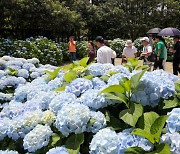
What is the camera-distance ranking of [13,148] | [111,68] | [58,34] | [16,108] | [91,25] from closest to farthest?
[13,148] < [16,108] < [111,68] < [58,34] < [91,25]

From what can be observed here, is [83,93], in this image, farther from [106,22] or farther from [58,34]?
[106,22]

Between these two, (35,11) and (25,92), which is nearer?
(25,92)

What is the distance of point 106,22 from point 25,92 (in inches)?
894

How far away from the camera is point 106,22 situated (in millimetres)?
24391

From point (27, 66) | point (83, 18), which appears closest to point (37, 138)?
point (27, 66)

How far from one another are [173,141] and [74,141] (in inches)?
18.5

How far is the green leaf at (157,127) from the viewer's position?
4.24 ft

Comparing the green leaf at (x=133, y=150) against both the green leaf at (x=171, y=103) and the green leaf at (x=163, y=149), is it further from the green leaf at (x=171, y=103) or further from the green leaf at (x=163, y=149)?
the green leaf at (x=171, y=103)

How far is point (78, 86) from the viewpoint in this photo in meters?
1.78

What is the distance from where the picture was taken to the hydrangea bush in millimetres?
1317

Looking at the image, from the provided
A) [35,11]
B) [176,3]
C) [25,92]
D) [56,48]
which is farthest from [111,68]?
[176,3]

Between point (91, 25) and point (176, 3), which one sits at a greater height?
point (176, 3)

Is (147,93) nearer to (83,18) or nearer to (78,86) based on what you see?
(78,86)

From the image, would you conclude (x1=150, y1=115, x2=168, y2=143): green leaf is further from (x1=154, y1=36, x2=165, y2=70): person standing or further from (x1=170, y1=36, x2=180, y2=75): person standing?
(x1=170, y1=36, x2=180, y2=75): person standing
